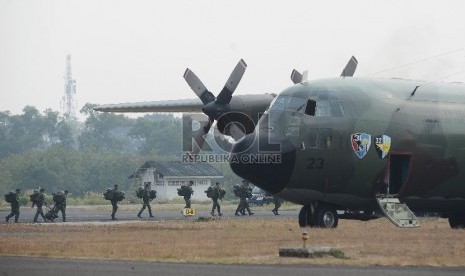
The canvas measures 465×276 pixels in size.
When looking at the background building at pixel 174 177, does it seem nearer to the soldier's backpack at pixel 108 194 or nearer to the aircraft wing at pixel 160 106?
the soldier's backpack at pixel 108 194

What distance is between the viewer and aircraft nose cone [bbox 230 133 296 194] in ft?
104

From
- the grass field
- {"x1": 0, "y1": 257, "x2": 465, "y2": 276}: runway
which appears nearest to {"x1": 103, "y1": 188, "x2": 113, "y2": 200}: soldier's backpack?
the grass field

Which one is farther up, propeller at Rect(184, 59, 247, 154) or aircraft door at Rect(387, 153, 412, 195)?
propeller at Rect(184, 59, 247, 154)

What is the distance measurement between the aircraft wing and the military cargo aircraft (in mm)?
11601

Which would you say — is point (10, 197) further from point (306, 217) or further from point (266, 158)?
point (266, 158)

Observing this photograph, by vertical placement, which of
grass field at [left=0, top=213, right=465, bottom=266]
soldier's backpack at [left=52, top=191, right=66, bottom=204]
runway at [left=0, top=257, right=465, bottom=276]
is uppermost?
soldier's backpack at [left=52, top=191, right=66, bottom=204]

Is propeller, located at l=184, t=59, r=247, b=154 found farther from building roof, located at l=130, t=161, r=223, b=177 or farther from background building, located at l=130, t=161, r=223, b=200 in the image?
building roof, located at l=130, t=161, r=223, b=177

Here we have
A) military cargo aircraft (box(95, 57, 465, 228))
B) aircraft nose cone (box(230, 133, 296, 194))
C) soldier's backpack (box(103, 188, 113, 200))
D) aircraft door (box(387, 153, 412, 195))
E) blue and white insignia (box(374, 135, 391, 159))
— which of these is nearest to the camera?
aircraft nose cone (box(230, 133, 296, 194))

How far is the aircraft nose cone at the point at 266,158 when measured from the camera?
3177 cm

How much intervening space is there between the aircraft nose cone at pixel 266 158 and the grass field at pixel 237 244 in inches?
74.0

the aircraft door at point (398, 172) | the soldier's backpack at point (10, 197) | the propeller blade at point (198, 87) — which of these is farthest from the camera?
the soldier's backpack at point (10, 197)

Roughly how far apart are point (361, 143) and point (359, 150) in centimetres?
24

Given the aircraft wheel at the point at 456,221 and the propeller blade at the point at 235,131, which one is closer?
the aircraft wheel at the point at 456,221

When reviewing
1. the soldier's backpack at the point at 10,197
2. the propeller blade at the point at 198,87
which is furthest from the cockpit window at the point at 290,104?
the soldier's backpack at the point at 10,197
